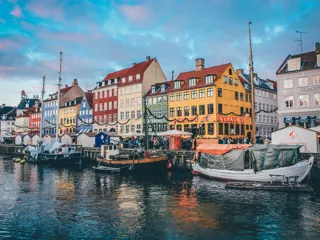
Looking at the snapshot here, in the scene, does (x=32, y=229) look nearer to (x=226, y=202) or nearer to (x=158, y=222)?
(x=158, y=222)

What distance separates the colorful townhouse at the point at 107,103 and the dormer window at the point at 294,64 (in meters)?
42.4

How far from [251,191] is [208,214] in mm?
8523

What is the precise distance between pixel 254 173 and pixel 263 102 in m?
42.8

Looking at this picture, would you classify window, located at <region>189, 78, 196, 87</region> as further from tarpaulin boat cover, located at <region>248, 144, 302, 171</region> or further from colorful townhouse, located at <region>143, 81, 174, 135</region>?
tarpaulin boat cover, located at <region>248, 144, 302, 171</region>

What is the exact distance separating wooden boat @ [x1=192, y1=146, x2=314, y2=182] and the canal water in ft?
7.21

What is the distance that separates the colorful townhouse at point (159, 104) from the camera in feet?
210

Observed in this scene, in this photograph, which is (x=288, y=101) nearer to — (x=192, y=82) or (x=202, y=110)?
(x=202, y=110)

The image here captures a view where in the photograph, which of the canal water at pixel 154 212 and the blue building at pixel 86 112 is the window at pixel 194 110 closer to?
the canal water at pixel 154 212

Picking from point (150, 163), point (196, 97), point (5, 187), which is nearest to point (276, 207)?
point (150, 163)

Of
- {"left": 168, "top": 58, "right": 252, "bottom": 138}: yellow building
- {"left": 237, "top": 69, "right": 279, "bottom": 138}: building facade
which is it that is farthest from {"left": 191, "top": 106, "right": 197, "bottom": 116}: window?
{"left": 237, "top": 69, "right": 279, "bottom": 138}: building facade

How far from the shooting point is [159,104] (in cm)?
6531

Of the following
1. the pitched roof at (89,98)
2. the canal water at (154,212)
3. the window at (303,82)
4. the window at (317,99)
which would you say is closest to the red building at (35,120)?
the pitched roof at (89,98)

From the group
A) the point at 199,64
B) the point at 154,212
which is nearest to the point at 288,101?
the point at 199,64

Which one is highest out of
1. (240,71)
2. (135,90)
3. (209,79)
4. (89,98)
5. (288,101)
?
(240,71)
